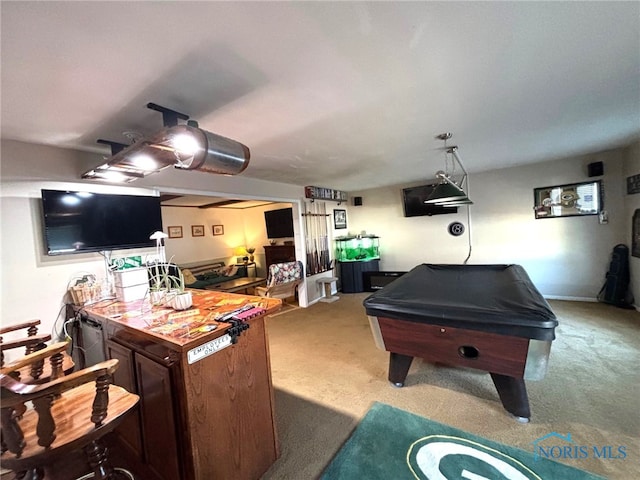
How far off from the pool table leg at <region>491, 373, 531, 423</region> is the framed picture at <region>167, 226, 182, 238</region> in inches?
257

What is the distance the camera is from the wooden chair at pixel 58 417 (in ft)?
3.19

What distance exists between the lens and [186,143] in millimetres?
1615

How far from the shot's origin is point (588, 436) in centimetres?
170

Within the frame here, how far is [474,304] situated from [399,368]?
2.83 ft

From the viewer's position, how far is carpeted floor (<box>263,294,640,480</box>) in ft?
5.53

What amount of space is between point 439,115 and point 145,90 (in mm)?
2147

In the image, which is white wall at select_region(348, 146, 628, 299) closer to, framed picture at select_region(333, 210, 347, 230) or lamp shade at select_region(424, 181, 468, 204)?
framed picture at select_region(333, 210, 347, 230)

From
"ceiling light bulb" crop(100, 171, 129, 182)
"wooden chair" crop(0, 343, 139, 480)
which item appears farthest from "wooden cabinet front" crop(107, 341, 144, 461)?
"ceiling light bulb" crop(100, 171, 129, 182)

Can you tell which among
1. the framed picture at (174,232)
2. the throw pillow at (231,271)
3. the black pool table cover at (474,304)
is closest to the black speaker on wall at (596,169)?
the black pool table cover at (474,304)

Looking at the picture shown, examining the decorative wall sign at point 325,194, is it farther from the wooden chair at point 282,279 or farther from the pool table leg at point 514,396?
the pool table leg at point 514,396

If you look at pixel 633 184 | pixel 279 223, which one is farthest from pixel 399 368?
pixel 279 223

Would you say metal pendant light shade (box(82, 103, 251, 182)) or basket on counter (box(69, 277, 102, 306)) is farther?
basket on counter (box(69, 277, 102, 306))

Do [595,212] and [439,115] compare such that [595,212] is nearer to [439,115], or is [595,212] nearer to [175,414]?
[439,115]

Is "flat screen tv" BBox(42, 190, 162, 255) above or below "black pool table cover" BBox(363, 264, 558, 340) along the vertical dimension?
above
